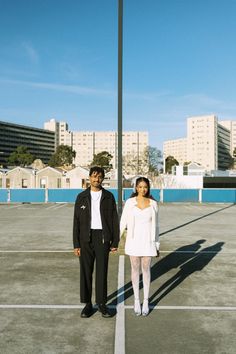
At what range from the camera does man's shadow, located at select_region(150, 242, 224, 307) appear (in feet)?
18.1

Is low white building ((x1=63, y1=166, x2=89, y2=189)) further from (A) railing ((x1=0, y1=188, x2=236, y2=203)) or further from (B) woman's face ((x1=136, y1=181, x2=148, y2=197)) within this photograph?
(B) woman's face ((x1=136, y1=181, x2=148, y2=197))

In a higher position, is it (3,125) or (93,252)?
(3,125)

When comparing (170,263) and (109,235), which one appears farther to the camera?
(170,263)

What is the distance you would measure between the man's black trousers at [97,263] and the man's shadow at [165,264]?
0.58m

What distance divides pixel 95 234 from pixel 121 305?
→ 1.21m

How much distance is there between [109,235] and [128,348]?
4.35 feet

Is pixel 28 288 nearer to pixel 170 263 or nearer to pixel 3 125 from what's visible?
pixel 170 263

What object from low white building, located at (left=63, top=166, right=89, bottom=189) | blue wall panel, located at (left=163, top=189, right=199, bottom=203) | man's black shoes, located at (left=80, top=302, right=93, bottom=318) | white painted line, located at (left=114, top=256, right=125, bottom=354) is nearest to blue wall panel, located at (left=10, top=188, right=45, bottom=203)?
blue wall panel, located at (left=163, top=189, right=199, bottom=203)

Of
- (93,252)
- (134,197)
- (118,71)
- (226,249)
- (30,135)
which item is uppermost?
(30,135)

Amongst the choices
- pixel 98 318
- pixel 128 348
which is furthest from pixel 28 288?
pixel 128 348

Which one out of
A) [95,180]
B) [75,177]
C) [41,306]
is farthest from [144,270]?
[75,177]

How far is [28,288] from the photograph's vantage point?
231 inches

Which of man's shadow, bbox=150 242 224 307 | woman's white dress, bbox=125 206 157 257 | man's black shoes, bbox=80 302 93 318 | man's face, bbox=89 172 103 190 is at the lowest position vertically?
man's shadow, bbox=150 242 224 307

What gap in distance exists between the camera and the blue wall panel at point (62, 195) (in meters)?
26.7
